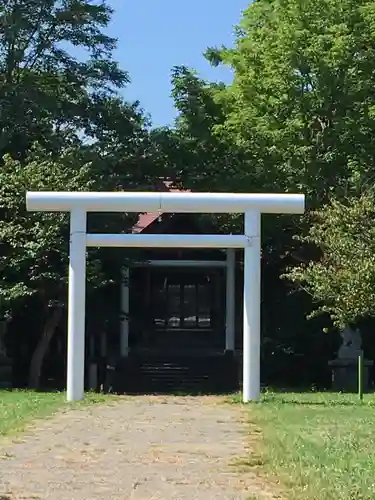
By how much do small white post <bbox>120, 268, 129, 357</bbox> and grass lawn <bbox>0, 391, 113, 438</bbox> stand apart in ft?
20.4

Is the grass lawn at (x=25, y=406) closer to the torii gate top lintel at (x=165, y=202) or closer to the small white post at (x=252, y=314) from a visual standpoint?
the small white post at (x=252, y=314)

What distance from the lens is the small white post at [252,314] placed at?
1720 cm

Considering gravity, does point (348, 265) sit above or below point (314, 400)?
above

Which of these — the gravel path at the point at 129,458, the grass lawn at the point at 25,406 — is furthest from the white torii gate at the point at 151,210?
the gravel path at the point at 129,458

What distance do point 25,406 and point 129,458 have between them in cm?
638

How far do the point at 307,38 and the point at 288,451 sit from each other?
15743mm

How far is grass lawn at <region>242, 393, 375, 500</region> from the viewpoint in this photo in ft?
26.0

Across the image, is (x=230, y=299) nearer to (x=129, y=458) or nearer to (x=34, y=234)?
(x=34, y=234)

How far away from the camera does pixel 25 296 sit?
21.7m

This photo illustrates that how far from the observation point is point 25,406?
15812 mm

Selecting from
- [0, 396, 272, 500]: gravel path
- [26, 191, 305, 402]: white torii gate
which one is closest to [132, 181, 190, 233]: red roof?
[26, 191, 305, 402]: white torii gate

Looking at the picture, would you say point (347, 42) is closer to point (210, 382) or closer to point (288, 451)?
point (210, 382)

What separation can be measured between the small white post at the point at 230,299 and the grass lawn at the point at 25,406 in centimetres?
781

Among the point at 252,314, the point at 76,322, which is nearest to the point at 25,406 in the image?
the point at 76,322
